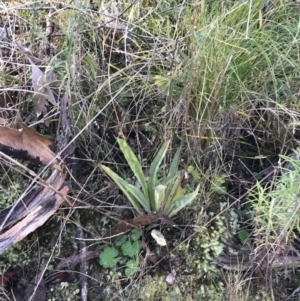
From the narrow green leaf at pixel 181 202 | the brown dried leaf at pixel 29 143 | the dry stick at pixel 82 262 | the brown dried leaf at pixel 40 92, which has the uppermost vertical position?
the brown dried leaf at pixel 40 92

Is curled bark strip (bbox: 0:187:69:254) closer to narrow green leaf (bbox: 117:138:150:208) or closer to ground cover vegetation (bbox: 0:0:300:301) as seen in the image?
ground cover vegetation (bbox: 0:0:300:301)

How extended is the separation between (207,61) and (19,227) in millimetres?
674

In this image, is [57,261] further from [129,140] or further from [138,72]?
[138,72]

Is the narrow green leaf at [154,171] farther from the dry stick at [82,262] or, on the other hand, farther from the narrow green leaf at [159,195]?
the dry stick at [82,262]

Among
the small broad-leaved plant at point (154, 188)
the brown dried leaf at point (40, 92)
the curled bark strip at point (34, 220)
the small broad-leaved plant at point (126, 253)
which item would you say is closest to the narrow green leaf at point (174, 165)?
the small broad-leaved plant at point (154, 188)

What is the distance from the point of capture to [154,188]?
1179 mm

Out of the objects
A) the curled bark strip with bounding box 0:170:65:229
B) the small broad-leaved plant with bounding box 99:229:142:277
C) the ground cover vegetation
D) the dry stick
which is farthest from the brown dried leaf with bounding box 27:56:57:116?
the small broad-leaved plant with bounding box 99:229:142:277

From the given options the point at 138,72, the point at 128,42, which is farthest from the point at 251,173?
the point at 128,42

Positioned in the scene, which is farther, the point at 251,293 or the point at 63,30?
the point at 63,30

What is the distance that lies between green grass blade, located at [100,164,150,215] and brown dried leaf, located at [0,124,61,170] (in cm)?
Result: 16

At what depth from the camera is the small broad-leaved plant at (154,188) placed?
3.83ft

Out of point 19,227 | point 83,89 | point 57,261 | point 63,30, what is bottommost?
point 57,261

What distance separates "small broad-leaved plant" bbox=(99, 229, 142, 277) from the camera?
119 cm

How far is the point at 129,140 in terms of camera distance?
52.9 inches
